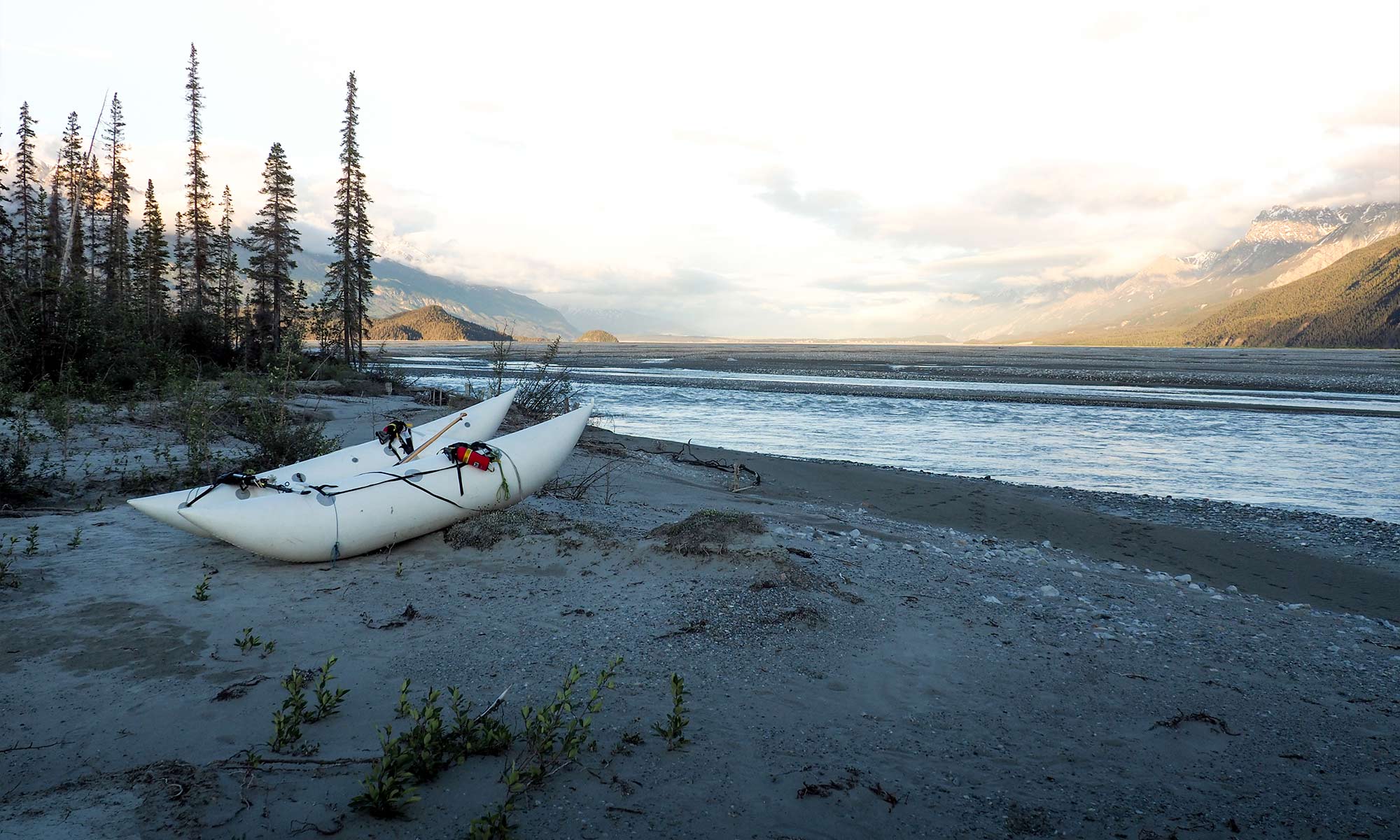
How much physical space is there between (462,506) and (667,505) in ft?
10.3

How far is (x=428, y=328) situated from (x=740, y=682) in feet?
584

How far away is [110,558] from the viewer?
5875mm

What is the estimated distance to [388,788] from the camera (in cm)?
287

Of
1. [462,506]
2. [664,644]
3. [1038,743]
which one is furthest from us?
[462,506]

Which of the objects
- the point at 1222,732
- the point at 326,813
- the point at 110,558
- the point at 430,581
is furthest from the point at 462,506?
the point at 1222,732

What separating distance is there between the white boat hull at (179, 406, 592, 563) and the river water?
384 inches

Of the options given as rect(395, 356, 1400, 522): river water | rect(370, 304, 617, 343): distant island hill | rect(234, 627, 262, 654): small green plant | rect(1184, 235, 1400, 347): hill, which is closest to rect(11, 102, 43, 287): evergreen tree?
rect(395, 356, 1400, 522): river water

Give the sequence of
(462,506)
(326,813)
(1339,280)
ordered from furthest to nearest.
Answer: (1339,280) < (462,506) < (326,813)

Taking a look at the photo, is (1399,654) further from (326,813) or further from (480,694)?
(326,813)

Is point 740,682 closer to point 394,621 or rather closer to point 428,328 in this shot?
point 394,621

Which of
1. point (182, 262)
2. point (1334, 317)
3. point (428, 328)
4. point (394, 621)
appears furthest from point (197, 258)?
point (1334, 317)

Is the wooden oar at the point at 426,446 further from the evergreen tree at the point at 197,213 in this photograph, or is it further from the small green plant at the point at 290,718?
the evergreen tree at the point at 197,213

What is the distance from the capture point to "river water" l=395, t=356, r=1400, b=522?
1368 cm

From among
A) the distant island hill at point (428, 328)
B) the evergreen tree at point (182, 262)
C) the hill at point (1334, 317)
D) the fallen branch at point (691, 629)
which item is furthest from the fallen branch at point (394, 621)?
the hill at point (1334, 317)
